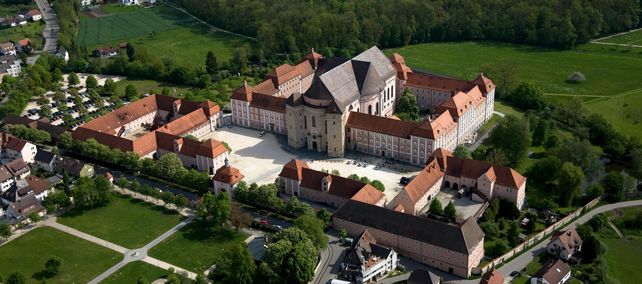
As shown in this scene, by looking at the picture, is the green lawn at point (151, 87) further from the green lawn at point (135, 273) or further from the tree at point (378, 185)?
the green lawn at point (135, 273)

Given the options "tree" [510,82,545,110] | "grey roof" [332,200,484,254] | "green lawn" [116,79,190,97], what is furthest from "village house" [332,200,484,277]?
"green lawn" [116,79,190,97]

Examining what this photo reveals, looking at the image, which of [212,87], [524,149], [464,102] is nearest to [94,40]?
[212,87]

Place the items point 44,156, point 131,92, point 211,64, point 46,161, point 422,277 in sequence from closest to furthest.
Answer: point 422,277 → point 46,161 → point 44,156 → point 131,92 → point 211,64

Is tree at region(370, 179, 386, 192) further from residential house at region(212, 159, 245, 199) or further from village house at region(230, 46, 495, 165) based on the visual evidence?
residential house at region(212, 159, 245, 199)

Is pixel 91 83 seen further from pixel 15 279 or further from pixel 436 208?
pixel 436 208

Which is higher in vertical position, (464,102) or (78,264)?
(464,102)

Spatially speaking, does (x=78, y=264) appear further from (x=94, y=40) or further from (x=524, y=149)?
(x=94, y=40)

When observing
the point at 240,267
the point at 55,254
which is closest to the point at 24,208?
the point at 55,254
